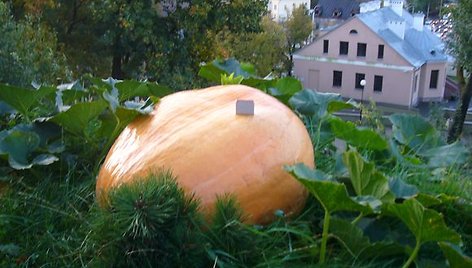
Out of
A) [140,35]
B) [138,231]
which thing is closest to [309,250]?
[138,231]

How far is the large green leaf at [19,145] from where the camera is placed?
2081 mm

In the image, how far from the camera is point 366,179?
1.74 m

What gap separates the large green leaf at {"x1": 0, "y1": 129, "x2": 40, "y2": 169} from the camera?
6.83ft

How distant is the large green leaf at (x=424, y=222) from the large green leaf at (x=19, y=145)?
3.63 ft

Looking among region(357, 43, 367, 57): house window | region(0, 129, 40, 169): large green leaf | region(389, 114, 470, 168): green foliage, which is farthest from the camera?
region(357, 43, 367, 57): house window

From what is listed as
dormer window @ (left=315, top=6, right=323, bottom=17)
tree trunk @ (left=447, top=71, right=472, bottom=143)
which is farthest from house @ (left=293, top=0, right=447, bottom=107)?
dormer window @ (left=315, top=6, right=323, bottom=17)

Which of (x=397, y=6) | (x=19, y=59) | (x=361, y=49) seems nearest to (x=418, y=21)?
(x=397, y=6)

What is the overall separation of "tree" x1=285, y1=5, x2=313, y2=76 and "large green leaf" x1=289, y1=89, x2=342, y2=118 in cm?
2569

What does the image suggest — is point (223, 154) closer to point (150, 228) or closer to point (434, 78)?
point (150, 228)

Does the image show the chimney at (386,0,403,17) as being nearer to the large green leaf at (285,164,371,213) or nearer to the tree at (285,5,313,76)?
the tree at (285,5,313,76)

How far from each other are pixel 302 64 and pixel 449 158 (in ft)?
88.6

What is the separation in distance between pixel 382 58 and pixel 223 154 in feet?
Result: 84.5

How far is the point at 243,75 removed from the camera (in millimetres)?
2658

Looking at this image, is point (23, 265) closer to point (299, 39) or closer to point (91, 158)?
point (91, 158)
